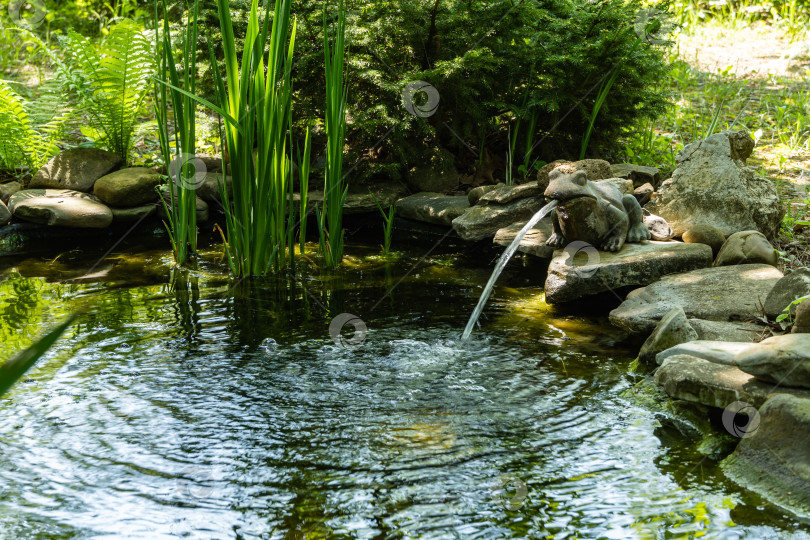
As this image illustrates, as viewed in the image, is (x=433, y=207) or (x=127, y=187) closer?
(x=127, y=187)

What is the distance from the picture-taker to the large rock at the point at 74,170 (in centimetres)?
632

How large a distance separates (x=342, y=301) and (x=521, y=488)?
235 cm

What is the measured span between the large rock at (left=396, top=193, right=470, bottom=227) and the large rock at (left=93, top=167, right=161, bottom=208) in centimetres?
226

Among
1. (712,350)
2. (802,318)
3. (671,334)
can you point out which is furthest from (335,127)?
(802,318)

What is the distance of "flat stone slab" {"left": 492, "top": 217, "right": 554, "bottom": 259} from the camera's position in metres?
5.09

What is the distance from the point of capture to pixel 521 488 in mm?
2447

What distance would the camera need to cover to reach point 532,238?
5.20 metres

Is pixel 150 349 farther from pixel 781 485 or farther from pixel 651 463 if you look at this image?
pixel 781 485

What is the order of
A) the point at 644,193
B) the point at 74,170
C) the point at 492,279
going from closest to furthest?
1. the point at 492,279
2. the point at 644,193
3. the point at 74,170

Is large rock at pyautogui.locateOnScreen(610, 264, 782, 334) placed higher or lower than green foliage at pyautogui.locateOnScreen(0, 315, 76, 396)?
lower

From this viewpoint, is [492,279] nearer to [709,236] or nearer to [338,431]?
[709,236]

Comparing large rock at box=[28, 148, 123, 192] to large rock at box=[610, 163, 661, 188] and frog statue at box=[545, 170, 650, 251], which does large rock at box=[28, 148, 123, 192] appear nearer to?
frog statue at box=[545, 170, 650, 251]

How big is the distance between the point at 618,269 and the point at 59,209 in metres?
4.56

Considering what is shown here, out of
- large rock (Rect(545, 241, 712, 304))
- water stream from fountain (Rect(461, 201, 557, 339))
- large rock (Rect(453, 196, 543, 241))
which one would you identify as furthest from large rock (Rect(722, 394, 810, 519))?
large rock (Rect(453, 196, 543, 241))
